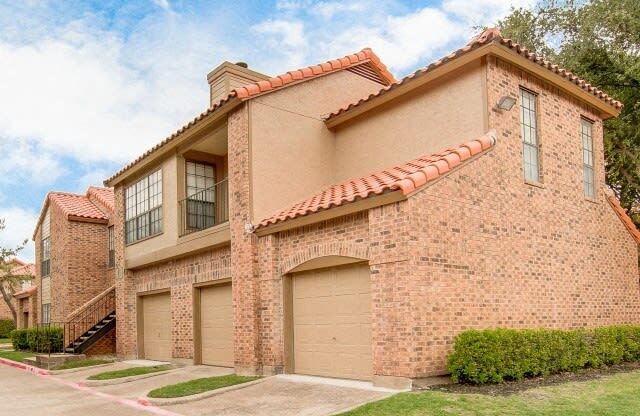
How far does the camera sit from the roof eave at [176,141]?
563 inches

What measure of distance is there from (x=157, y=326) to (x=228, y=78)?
307 inches

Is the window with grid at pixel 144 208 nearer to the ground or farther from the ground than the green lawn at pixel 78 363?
farther from the ground

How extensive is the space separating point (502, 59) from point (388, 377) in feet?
21.5

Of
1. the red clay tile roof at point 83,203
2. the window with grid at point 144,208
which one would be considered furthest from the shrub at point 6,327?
the window with grid at point 144,208

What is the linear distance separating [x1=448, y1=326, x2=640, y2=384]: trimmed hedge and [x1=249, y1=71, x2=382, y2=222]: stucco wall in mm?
5640

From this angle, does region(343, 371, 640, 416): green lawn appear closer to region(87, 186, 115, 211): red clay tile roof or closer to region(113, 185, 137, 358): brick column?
region(113, 185, 137, 358): brick column

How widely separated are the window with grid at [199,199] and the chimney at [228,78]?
2043mm

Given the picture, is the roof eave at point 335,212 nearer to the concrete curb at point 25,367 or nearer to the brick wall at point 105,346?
the concrete curb at point 25,367

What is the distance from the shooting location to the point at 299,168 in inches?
576

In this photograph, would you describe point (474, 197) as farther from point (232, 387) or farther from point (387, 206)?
point (232, 387)

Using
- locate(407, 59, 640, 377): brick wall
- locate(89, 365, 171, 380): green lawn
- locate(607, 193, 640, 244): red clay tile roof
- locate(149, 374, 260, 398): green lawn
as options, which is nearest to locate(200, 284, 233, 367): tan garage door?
locate(89, 365, 171, 380): green lawn

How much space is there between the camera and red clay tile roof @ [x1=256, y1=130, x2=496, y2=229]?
33.8 ft

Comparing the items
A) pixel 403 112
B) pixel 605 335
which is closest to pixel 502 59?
pixel 403 112

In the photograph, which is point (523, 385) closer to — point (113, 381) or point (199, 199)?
point (113, 381)
